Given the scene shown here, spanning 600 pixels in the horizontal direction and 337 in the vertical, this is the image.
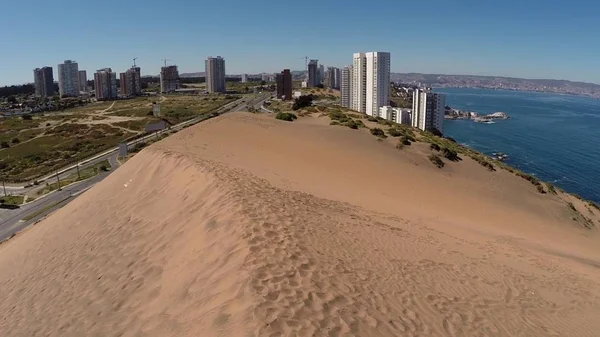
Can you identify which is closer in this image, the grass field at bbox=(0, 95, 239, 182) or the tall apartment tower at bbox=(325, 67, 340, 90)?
the grass field at bbox=(0, 95, 239, 182)

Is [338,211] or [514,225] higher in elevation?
[338,211]

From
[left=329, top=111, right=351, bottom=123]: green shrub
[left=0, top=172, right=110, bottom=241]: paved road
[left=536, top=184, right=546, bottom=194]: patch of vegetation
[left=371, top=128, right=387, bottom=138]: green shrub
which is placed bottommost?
[left=0, top=172, right=110, bottom=241]: paved road

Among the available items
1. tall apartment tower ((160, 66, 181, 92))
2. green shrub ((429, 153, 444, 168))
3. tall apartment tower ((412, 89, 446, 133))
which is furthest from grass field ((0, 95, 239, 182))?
tall apartment tower ((160, 66, 181, 92))

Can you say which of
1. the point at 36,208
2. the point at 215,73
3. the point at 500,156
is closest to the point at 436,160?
the point at 36,208

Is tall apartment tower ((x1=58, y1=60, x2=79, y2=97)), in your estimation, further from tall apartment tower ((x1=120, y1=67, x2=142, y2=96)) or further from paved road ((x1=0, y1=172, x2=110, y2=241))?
paved road ((x1=0, y1=172, x2=110, y2=241))

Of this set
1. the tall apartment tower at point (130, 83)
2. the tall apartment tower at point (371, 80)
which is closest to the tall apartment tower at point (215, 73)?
the tall apartment tower at point (130, 83)

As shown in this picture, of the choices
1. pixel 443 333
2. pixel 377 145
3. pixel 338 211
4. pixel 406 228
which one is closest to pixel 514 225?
pixel 406 228

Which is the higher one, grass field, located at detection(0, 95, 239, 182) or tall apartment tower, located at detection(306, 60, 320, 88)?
tall apartment tower, located at detection(306, 60, 320, 88)

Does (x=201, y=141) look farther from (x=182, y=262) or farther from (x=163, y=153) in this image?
(x=182, y=262)
